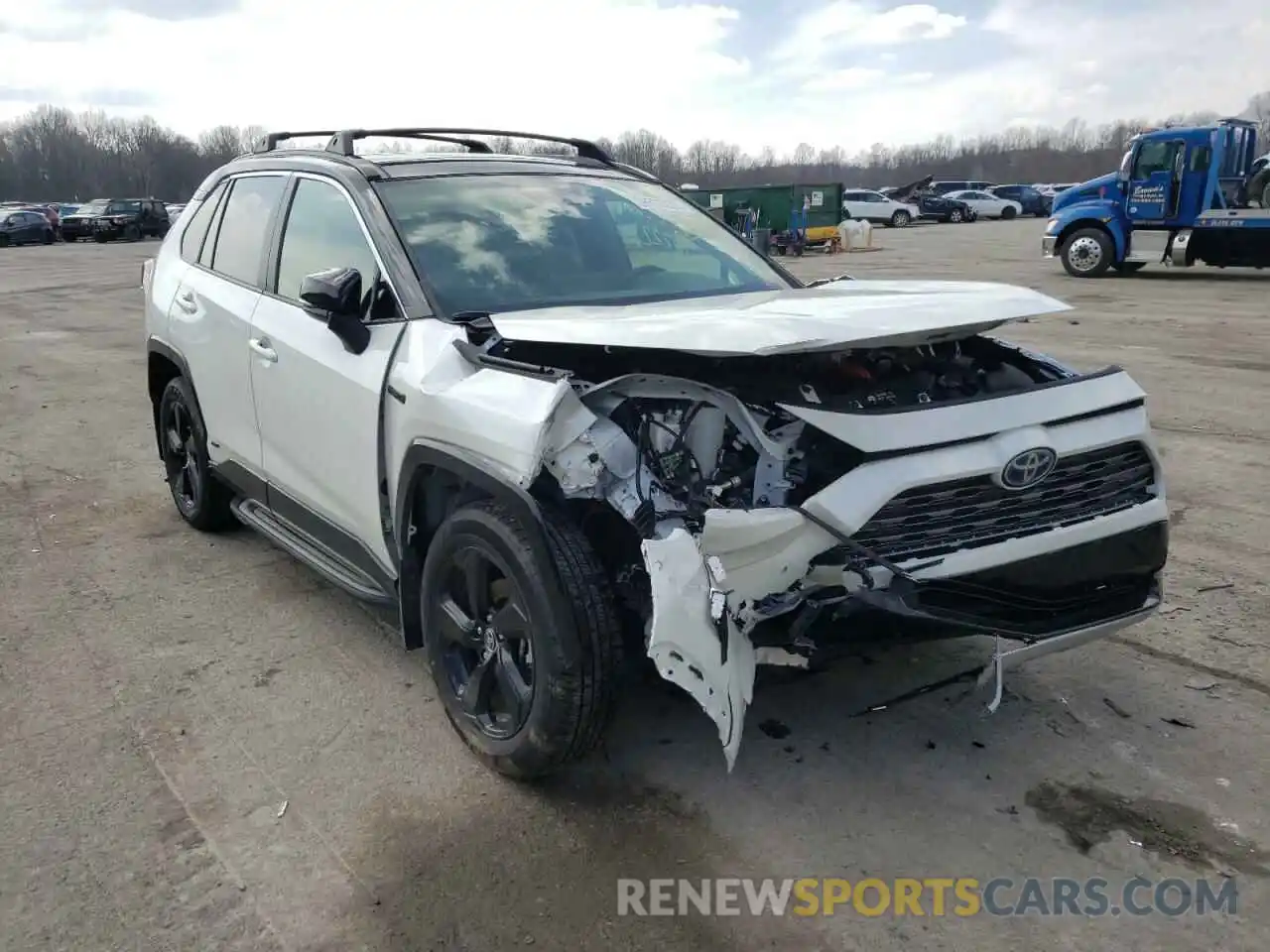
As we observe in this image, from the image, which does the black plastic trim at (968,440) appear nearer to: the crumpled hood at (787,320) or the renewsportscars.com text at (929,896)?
the crumpled hood at (787,320)

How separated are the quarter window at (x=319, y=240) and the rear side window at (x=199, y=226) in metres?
1.09

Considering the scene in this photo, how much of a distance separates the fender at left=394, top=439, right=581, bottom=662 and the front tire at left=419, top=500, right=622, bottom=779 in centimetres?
1

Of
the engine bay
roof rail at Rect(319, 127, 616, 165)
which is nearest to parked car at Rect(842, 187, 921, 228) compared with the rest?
roof rail at Rect(319, 127, 616, 165)

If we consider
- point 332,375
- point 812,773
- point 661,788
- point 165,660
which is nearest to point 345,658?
point 165,660

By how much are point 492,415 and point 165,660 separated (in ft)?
6.54

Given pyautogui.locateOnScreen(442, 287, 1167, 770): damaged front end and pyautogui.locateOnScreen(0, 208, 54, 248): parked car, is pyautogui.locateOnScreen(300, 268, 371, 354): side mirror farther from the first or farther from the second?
pyautogui.locateOnScreen(0, 208, 54, 248): parked car

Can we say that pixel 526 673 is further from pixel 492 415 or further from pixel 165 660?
pixel 165 660

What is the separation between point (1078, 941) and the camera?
2402mm

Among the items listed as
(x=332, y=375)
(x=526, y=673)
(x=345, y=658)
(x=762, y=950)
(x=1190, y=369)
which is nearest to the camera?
(x=762, y=950)

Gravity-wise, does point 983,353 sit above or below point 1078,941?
above

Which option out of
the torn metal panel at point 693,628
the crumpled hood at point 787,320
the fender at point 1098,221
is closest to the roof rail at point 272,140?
the crumpled hood at point 787,320

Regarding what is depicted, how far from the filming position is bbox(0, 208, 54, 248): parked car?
39.4 metres

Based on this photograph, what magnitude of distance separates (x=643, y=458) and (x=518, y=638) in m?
0.67

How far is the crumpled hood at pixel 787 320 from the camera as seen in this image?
2688mm
